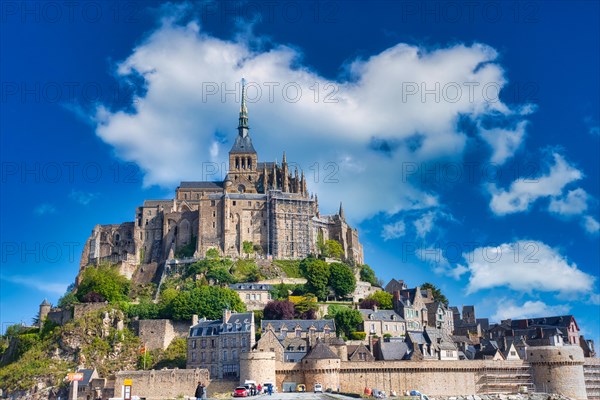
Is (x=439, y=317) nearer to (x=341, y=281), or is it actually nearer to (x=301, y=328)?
(x=341, y=281)

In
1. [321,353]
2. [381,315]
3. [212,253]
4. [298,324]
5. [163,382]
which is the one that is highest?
[212,253]

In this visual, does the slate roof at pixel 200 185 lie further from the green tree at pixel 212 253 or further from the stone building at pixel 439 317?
the stone building at pixel 439 317

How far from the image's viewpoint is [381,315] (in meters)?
75.0

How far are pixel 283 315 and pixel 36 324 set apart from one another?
33278 millimetres

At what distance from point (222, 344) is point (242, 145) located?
180 ft

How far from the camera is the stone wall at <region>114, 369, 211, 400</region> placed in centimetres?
5906

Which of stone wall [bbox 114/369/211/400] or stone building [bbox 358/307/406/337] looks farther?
stone building [bbox 358/307/406/337]

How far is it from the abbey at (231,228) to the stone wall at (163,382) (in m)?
37.0

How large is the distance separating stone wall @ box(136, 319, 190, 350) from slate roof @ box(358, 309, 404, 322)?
17.6 meters

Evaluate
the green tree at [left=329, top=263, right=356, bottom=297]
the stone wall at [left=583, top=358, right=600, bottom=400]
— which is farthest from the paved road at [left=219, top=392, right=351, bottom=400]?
the green tree at [left=329, top=263, right=356, bottom=297]

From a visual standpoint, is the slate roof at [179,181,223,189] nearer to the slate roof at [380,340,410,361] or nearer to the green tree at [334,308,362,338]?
the green tree at [334,308,362,338]

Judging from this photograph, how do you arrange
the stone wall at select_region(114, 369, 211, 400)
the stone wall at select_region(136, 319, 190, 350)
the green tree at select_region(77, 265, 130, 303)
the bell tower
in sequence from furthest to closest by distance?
the bell tower, the green tree at select_region(77, 265, 130, 303), the stone wall at select_region(136, 319, 190, 350), the stone wall at select_region(114, 369, 211, 400)

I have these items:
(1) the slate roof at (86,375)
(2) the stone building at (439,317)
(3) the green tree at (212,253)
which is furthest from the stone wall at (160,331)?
(2) the stone building at (439,317)

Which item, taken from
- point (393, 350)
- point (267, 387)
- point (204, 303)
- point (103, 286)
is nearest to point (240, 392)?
point (267, 387)
